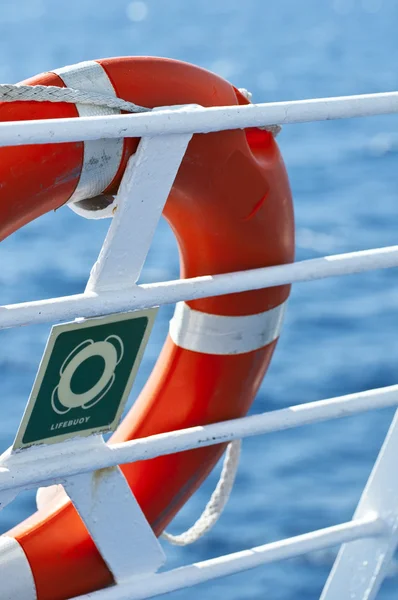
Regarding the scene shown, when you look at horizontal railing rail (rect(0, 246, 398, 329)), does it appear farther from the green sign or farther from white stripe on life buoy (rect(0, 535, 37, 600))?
white stripe on life buoy (rect(0, 535, 37, 600))

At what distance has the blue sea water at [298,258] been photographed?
3.93 metres

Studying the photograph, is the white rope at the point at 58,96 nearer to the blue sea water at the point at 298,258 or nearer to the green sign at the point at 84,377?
the green sign at the point at 84,377

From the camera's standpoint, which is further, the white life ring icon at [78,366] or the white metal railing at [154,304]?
the white life ring icon at [78,366]

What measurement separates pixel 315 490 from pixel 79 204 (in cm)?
248

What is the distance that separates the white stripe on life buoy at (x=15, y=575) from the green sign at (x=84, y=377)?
295 mm

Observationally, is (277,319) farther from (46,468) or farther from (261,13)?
(261,13)

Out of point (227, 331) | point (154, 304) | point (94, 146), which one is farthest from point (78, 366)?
point (227, 331)

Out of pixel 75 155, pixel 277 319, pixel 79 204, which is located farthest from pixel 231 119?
pixel 277 319

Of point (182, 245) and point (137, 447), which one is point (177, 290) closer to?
point (137, 447)

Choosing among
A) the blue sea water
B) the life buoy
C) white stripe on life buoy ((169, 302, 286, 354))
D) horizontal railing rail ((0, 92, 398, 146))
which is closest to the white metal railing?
horizontal railing rail ((0, 92, 398, 146))

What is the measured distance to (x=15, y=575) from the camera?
172 cm

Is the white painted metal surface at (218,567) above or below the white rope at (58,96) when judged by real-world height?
below

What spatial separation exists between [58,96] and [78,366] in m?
0.30

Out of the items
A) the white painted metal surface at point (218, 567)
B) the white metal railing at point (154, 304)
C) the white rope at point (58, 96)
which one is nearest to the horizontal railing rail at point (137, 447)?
the white metal railing at point (154, 304)
